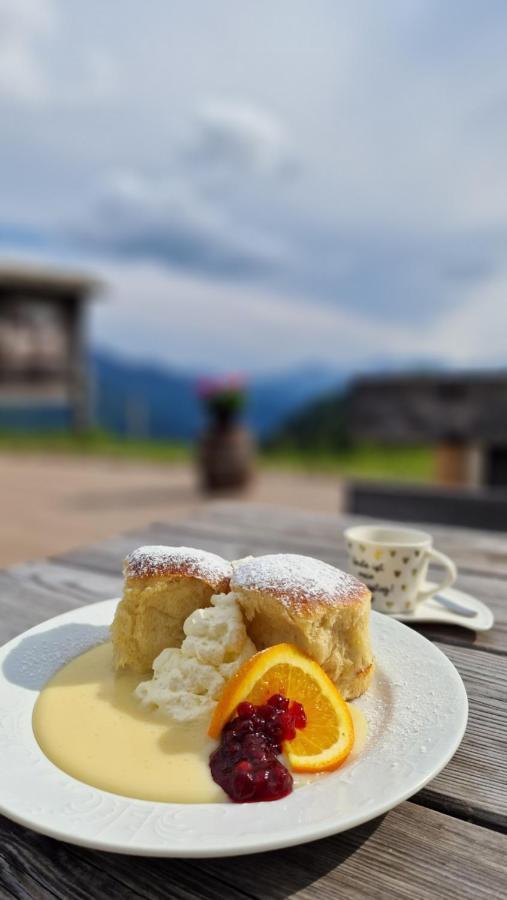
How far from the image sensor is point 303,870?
2.61ft

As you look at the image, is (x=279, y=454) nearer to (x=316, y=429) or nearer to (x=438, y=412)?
(x=316, y=429)

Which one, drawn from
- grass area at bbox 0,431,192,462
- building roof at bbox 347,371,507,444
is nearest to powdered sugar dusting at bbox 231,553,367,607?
building roof at bbox 347,371,507,444

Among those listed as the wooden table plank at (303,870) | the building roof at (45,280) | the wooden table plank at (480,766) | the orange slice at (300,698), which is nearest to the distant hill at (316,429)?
the building roof at (45,280)

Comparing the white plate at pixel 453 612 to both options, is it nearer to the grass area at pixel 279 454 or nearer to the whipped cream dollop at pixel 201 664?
the whipped cream dollop at pixel 201 664

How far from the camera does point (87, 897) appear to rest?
768 millimetres

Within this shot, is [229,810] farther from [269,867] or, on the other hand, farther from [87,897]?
[87,897]

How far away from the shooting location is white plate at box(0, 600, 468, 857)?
2.39 feet

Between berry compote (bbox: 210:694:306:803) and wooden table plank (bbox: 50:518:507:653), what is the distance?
68 cm

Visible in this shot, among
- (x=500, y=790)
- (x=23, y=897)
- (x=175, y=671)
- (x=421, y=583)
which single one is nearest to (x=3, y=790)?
(x=23, y=897)

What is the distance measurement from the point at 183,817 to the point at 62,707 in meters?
0.35

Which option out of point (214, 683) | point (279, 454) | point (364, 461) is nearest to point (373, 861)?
point (214, 683)

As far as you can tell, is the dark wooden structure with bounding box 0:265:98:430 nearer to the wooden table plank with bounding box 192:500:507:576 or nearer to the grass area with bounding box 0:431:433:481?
the grass area with bounding box 0:431:433:481

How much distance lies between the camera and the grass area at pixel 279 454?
1076 cm

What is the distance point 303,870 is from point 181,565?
53 centimetres
